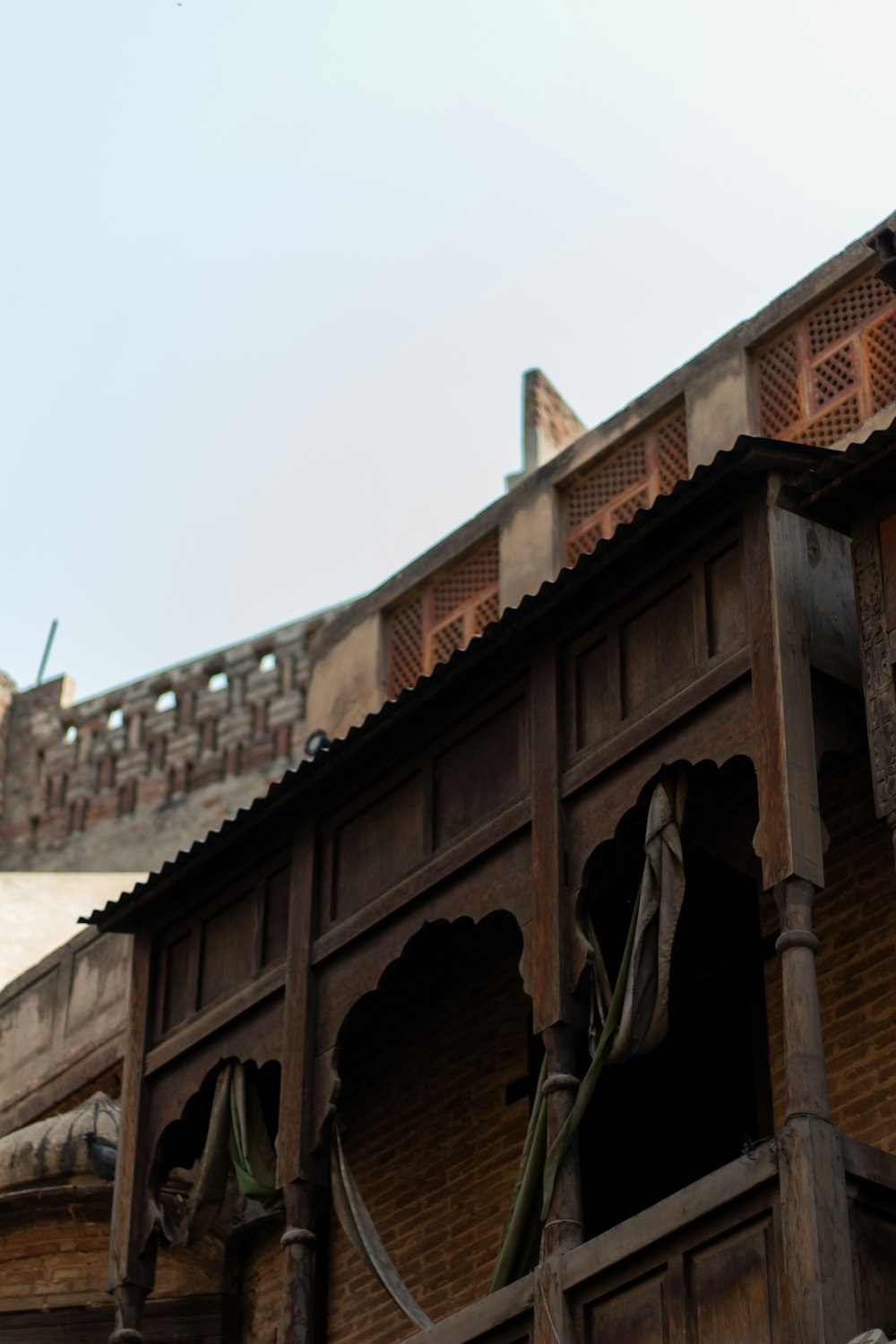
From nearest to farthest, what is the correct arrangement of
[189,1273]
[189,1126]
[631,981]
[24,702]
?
1. [631,981]
2. [189,1126]
3. [189,1273]
4. [24,702]

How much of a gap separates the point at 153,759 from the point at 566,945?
21326mm

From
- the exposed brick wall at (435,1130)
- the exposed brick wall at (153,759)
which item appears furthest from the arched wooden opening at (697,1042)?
the exposed brick wall at (153,759)

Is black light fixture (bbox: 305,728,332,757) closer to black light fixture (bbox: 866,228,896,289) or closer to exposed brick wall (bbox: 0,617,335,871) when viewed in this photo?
black light fixture (bbox: 866,228,896,289)

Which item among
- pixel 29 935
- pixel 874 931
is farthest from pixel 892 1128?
pixel 29 935

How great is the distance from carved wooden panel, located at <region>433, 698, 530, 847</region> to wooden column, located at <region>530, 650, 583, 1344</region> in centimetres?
17

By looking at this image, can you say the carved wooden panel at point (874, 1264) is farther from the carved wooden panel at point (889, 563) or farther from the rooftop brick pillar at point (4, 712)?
the rooftop brick pillar at point (4, 712)

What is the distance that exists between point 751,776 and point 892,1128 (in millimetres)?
1908

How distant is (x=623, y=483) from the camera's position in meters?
15.2

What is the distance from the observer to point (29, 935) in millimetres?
23781

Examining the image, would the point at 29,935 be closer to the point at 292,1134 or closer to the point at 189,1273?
the point at 189,1273

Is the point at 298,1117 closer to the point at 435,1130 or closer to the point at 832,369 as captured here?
the point at 435,1130

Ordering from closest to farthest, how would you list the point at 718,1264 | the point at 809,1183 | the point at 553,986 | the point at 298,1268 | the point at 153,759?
1. the point at 809,1183
2. the point at 718,1264
3. the point at 553,986
4. the point at 298,1268
5. the point at 153,759

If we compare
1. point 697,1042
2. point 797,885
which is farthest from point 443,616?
point 797,885

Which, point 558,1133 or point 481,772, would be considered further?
point 481,772
